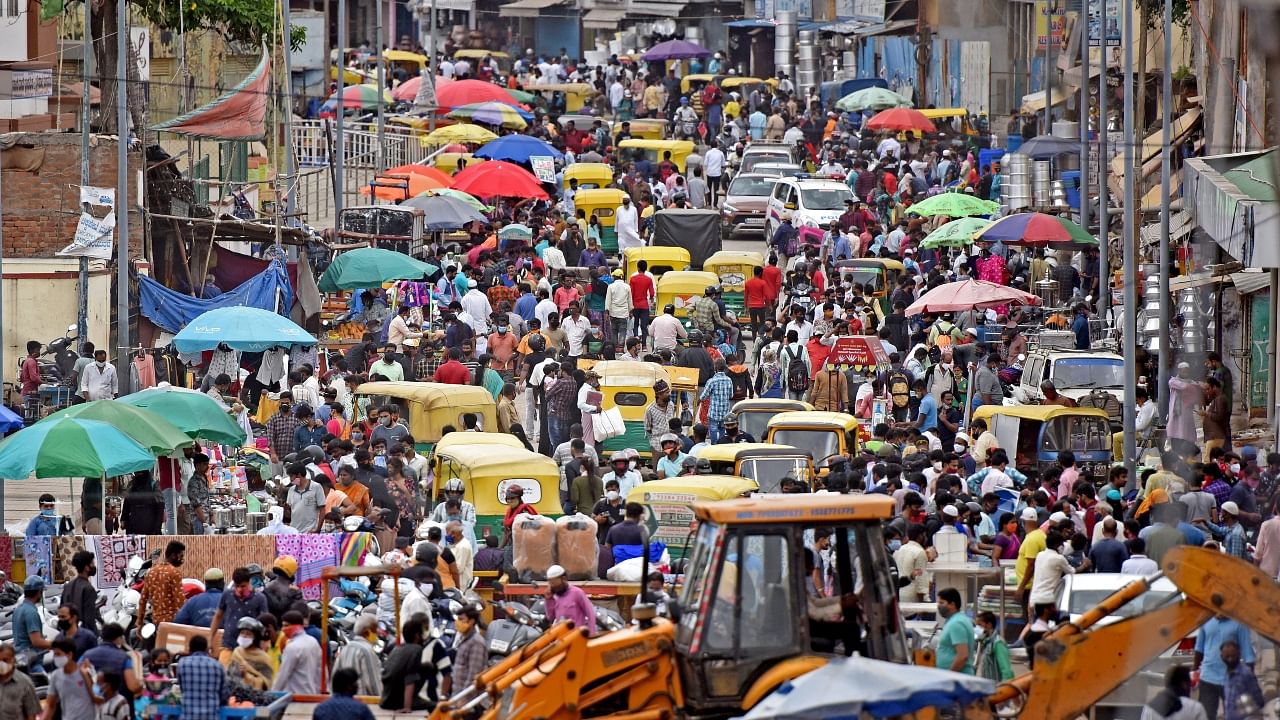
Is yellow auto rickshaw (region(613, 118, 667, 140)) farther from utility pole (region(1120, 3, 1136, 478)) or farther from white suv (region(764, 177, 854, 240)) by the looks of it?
utility pole (region(1120, 3, 1136, 478))

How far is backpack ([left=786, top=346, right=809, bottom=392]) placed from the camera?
25.1 metres

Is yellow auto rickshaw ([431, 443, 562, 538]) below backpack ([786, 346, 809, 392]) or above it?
below

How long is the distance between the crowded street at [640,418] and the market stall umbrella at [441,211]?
7cm

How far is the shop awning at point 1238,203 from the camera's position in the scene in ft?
64.6

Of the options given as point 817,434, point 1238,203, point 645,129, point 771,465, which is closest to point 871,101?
point 645,129

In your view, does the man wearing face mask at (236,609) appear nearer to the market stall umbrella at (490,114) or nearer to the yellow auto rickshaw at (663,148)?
the yellow auto rickshaw at (663,148)

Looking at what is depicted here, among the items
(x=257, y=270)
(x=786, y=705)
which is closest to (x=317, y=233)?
(x=257, y=270)

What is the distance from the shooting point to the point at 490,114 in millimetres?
49844

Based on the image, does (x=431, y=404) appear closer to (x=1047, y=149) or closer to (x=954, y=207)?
(x=954, y=207)

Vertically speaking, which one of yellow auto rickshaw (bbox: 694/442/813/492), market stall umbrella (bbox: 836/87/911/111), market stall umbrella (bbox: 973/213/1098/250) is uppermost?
market stall umbrella (bbox: 836/87/911/111)

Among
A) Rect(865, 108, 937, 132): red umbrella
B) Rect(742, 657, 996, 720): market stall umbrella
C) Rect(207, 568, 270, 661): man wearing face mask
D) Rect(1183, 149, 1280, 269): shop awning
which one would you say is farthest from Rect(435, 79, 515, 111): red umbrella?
Rect(742, 657, 996, 720): market stall umbrella

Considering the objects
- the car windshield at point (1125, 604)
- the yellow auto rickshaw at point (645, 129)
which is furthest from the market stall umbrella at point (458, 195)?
the car windshield at point (1125, 604)

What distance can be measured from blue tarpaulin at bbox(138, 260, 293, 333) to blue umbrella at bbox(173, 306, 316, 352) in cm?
420

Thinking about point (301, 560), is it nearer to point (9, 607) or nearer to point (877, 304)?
point (9, 607)
